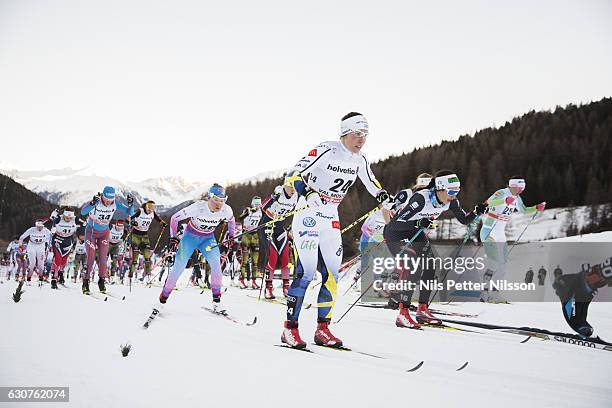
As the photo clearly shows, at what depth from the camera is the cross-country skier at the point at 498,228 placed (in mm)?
9320

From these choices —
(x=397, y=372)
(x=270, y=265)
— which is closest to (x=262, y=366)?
(x=397, y=372)

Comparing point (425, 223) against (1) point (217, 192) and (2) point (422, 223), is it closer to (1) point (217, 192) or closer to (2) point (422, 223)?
(2) point (422, 223)

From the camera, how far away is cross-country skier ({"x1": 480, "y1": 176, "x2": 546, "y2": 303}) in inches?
367

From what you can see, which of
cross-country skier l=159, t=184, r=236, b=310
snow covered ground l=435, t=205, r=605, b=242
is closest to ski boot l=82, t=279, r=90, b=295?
cross-country skier l=159, t=184, r=236, b=310

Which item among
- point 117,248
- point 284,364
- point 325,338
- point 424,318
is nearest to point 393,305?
point 424,318

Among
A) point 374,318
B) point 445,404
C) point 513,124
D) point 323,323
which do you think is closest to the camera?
point 445,404

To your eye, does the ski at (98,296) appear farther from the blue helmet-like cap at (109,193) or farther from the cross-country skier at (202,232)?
the cross-country skier at (202,232)

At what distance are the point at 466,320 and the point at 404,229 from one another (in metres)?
1.69

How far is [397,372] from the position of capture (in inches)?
131

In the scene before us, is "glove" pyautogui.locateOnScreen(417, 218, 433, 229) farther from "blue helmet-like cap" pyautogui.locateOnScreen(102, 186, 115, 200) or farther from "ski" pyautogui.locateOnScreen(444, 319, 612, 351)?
"blue helmet-like cap" pyautogui.locateOnScreen(102, 186, 115, 200)

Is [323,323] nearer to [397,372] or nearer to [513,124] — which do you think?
[397,372]

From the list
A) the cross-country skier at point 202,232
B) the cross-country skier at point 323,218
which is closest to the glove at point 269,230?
the cross-country skier at point 202,232

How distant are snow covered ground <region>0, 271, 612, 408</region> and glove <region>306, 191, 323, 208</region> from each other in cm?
141

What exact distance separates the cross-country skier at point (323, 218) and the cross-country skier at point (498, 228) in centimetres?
586
